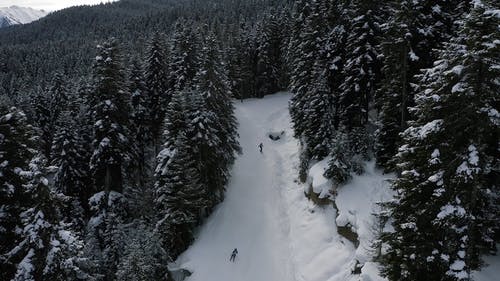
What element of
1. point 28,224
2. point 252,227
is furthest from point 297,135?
point 28,224

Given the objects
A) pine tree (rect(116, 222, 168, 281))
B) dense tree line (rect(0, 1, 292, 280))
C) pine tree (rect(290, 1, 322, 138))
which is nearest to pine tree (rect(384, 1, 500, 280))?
dense tree line (rect(0, 1, 292, 280))

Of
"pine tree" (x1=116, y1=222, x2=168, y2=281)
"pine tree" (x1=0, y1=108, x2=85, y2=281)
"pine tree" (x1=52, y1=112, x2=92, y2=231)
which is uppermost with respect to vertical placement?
"pine tree" (x1=0, y1=108, x2=85, y2=281)

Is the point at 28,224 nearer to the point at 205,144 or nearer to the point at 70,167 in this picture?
Result: the point at 205,144

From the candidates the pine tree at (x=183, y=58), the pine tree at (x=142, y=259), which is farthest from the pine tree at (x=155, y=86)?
the pine tree at (x=142, y=259)

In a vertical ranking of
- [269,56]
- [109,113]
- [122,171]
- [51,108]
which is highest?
[109,113]

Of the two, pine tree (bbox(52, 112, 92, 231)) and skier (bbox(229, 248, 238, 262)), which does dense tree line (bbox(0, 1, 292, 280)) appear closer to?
pine tree (bbox(52, 112, 92, 231))

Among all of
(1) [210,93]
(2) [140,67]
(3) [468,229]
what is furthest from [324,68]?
(3) [468,229]

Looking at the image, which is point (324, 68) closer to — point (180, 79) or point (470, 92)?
point (180, 79)
